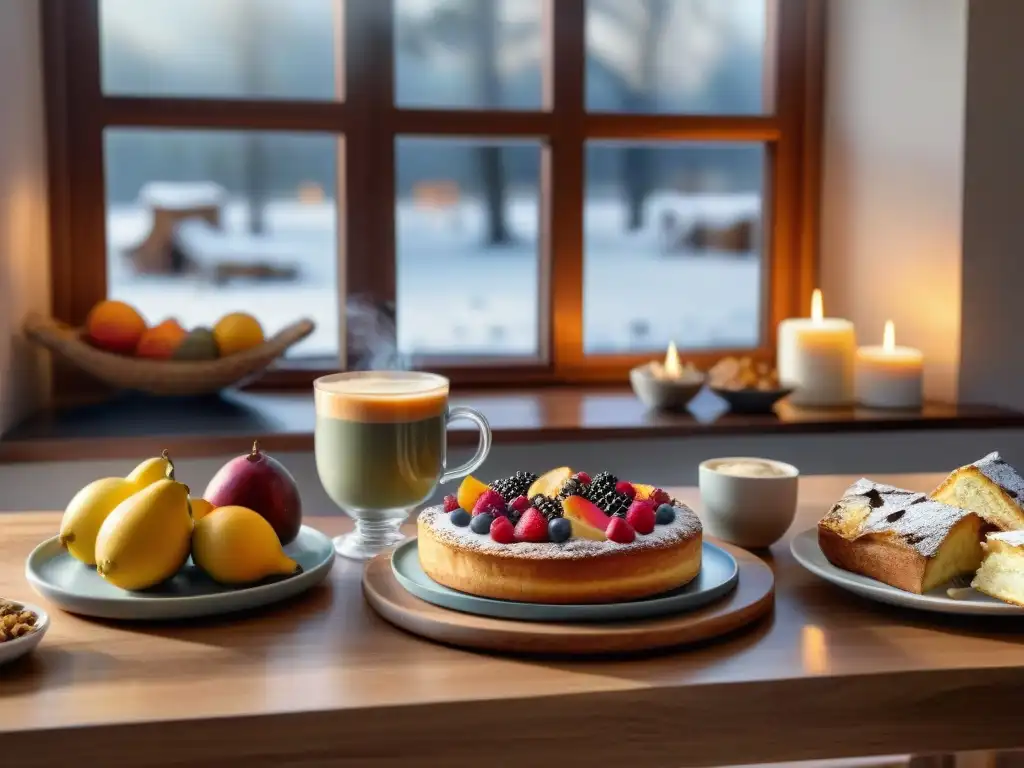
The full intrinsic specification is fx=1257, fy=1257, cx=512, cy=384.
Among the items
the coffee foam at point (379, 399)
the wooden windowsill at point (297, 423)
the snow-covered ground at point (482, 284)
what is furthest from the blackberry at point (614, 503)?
the snow-covered ground at point (482, 284)

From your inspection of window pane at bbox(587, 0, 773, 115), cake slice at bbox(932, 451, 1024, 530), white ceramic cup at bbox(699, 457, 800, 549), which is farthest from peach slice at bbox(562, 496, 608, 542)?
window pane at bbox(587, 0, 773, 115)

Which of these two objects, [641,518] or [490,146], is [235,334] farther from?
[641,518]

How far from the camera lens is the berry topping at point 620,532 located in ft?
3.29

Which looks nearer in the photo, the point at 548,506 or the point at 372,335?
the point at 548,506

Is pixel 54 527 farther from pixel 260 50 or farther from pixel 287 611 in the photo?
pixel 260 50

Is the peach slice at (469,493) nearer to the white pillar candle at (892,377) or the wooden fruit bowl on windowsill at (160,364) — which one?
the wooden fruit bowl on windowsill at (160,364)

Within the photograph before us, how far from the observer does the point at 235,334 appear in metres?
2.21

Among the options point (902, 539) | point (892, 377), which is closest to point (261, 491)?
point (902, 539)

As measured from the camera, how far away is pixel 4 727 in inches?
31.4

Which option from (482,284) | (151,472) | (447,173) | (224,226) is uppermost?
(447,173)

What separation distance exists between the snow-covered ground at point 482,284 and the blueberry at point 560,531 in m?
1.56

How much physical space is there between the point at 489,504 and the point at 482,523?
4cm

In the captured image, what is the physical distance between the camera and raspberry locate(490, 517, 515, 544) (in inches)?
39.8

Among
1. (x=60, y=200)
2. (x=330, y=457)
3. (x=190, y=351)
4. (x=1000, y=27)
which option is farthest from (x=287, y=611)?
(x=1000, y=27)
